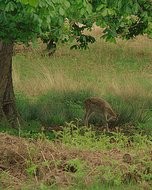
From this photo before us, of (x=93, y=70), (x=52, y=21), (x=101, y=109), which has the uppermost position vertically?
(x=52, y=21)

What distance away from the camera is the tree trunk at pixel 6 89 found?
12477 mm

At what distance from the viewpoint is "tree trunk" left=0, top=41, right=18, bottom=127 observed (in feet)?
40.9

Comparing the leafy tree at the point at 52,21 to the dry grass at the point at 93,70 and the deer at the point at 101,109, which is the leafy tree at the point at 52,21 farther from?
the dry grass at the point at 93,70

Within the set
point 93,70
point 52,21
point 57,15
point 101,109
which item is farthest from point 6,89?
point 93,70

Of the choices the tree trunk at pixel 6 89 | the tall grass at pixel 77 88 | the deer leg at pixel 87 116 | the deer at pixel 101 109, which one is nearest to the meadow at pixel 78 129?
the tall grass at pixel 77 88

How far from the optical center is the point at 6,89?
12.8 m

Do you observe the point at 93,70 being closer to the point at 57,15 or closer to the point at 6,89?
the point at 6,89

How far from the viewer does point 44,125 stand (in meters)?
13.1

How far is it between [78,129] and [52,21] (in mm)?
2284

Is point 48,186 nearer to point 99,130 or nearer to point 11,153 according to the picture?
point 11,153

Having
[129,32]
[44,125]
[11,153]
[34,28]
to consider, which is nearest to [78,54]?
[129,32]

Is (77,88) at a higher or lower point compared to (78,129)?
lower

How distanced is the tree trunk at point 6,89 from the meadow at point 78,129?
0.41 metres

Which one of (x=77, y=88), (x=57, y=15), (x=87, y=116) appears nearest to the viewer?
(x=57, y=15)
